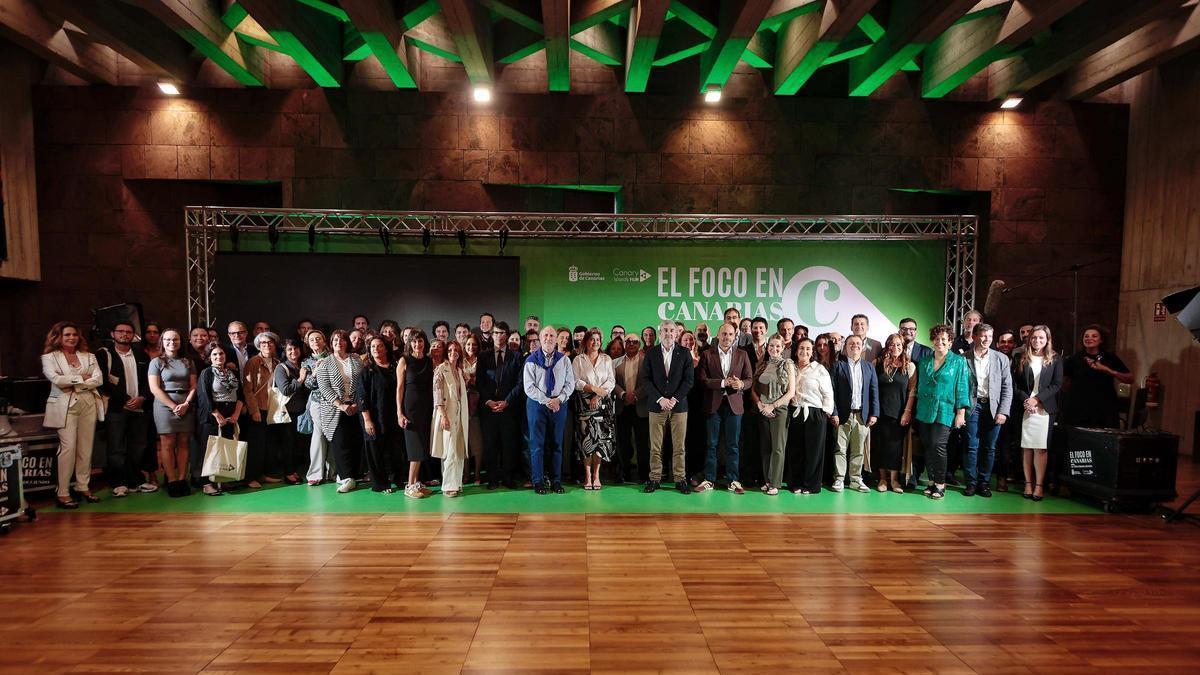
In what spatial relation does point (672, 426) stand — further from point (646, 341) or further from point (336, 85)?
point (336, 85)

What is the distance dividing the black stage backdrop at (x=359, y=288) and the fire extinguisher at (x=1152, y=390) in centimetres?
909

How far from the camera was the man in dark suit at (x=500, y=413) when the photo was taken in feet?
18.3

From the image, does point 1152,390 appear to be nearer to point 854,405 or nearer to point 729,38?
point 854,405

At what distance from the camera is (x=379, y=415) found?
545 centimetres

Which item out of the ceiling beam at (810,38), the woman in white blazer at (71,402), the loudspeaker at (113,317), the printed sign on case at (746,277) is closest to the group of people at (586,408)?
the woman in white blazer at (71,402)

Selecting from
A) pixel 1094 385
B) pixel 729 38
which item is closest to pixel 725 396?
pixel 1094 385

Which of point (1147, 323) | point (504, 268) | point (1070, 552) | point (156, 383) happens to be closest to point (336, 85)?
point (504, 268)

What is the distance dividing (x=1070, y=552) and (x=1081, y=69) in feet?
25.4

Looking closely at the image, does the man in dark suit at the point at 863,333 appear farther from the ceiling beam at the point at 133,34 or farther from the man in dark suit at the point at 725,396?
the ceiling beam at the point at 133,34

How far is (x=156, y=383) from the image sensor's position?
5.13m

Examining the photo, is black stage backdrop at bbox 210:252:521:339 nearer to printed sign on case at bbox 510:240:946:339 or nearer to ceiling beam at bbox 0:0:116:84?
printed sign on case at bbox 510:240:946:339

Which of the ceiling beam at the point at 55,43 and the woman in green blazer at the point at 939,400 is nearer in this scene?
the woman in green blazer at the point at 939,400

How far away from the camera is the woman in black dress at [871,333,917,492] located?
218 inches

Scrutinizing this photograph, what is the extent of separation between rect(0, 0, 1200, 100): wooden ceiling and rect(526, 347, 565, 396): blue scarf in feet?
12.7
